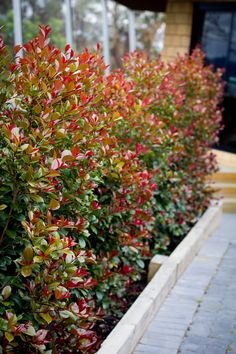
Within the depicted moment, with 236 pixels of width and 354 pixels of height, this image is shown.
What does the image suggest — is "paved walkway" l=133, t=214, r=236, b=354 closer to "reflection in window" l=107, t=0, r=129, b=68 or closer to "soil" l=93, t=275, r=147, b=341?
"soil" l=93, t=275, r=147, b=341

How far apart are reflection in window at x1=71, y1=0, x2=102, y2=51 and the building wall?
2310 mm

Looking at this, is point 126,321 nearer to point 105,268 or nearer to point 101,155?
point 105,268

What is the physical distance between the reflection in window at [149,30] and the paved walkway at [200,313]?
1740 centimetres

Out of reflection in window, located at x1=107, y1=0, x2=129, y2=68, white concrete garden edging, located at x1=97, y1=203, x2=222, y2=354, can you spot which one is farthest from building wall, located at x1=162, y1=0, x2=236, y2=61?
reflection in window, located at x1=107, y1=0, x2=129, y2=68

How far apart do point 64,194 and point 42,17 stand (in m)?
8.61

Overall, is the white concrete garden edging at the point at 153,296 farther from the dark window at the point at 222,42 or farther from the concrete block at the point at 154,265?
the dark window at the point at 222,42

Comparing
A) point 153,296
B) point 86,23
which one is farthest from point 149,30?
point 153,296

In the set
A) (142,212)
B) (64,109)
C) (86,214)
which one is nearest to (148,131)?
(142,212)

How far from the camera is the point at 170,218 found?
628cm

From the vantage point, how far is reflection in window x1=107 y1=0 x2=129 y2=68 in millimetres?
18109

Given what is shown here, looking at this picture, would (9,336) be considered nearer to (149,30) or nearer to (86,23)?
(86,23)

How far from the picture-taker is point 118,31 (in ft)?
60.5

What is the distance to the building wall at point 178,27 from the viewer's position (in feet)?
34.9

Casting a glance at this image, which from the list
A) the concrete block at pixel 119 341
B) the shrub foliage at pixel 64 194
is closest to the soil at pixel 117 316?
the shrub foliage at pixel 64 194
